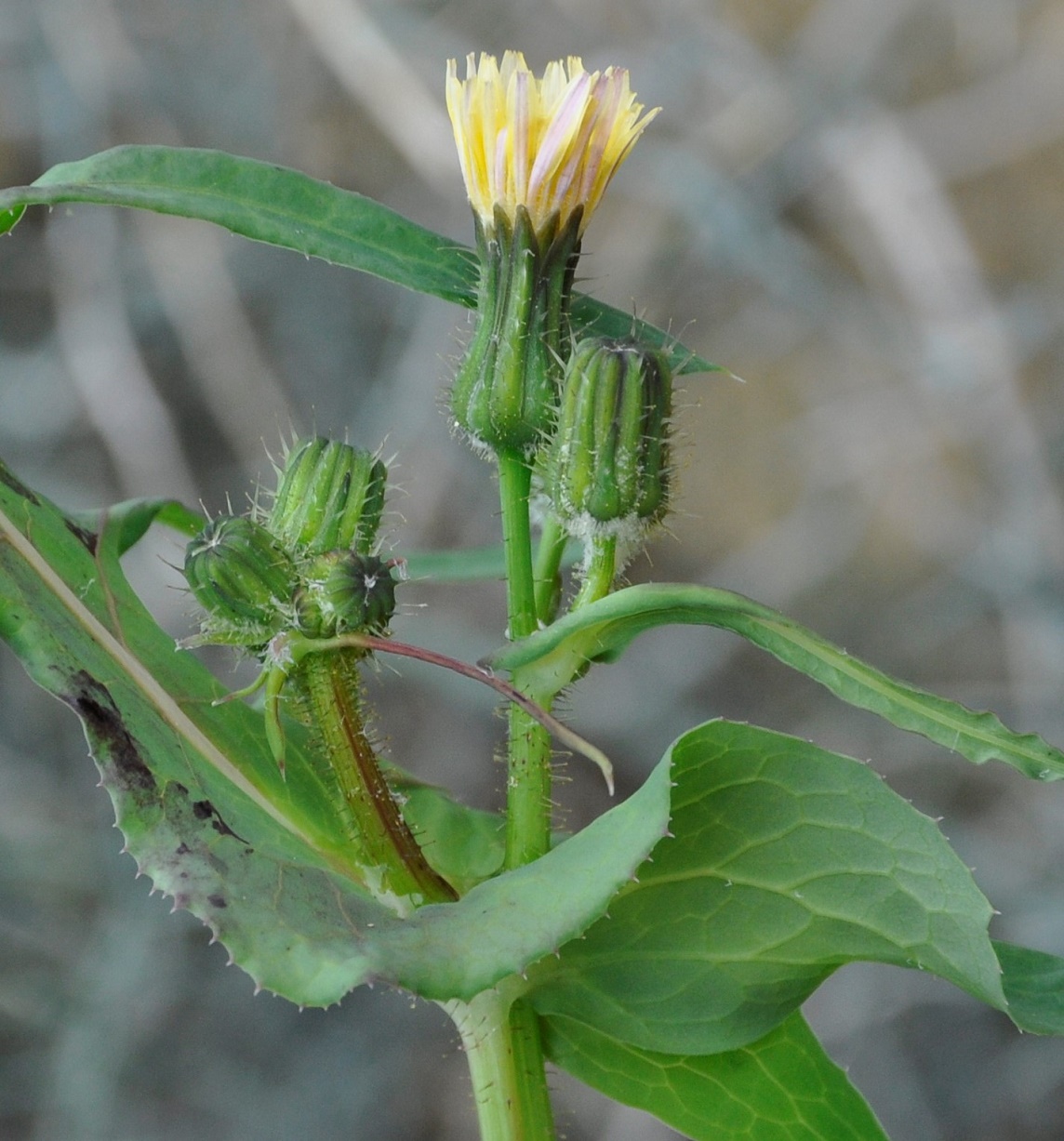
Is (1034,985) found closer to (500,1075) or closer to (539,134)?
(500,1075)

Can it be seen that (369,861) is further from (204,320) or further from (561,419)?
(204,320)

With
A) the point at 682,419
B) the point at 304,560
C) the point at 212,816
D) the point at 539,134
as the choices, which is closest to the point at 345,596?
the point at 304,560

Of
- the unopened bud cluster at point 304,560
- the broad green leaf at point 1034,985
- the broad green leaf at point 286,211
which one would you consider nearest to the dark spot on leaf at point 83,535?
the unopened bud cluster at point 304,560

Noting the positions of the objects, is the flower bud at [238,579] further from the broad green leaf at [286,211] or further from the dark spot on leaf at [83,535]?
the broad green leaf at [286,211]

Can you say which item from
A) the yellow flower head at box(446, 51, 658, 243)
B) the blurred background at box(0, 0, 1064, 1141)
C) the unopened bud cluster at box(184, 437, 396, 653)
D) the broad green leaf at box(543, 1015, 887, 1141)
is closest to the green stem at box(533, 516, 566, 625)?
the unopened bud cluster at box(184, 437, 396, 653)

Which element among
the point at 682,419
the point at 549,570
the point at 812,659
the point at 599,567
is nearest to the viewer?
the point at 812,659

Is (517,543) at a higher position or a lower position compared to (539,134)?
lower

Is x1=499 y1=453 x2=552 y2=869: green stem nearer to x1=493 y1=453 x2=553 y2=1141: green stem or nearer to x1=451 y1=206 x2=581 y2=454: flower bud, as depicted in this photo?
x1=493 y1=453 x2=553 y2=1141: green stem
